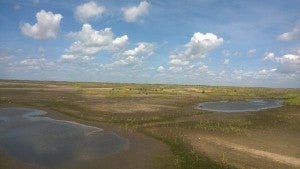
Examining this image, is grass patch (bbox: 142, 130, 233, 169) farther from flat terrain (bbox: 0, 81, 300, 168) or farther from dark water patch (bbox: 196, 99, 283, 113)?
dark water patch (bbox: 196, 99, 283, 113)

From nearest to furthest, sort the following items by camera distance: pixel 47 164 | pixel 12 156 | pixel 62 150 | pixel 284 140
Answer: pixel 47 164, pixel 12 156, pixel 62 150, pixel 284 140

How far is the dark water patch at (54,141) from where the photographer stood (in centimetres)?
2030

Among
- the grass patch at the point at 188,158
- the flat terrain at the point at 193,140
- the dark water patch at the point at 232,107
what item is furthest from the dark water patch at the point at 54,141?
the dark water patch at the point at 232,107

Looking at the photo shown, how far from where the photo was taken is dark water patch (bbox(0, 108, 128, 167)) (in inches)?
799

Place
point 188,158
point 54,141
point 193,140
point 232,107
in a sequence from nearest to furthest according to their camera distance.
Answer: point 188,158 < point 54,141 < point 193,140 < point 232,107

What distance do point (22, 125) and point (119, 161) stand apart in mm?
15029

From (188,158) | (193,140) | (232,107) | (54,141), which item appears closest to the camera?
(188,158)

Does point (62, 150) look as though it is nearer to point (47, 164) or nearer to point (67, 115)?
point (47, 164)

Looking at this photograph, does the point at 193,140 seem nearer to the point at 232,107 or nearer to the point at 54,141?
the point at 54,141

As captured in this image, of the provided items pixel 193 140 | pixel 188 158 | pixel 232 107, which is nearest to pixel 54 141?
pixel 188 158

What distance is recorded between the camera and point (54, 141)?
2447cm

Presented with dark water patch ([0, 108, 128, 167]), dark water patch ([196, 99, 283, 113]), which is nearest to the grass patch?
dark water patch ([0, 108, 128, 167])

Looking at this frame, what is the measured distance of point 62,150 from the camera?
21.8 meters

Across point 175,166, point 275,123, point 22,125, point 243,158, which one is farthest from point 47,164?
point 275,123
